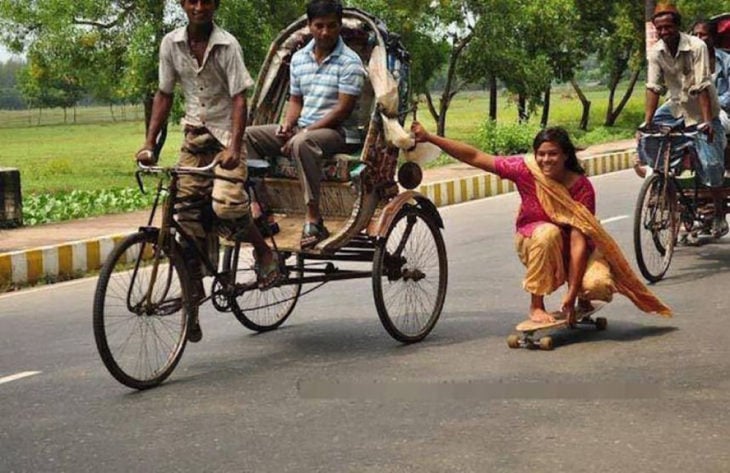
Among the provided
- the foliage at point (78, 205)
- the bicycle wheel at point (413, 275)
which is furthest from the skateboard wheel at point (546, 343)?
the foliage at point (78, 205)

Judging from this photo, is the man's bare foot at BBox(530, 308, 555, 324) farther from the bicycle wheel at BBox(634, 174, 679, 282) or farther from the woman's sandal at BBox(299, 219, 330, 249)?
the bicycle wheel at BBox(634, 174, 679, 282)

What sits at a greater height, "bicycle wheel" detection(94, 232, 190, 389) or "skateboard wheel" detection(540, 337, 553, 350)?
"bicycle wheel" detection(94, 232, 190, 389)

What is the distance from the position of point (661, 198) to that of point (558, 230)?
2.71 metres

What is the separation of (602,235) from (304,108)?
1.85 meters

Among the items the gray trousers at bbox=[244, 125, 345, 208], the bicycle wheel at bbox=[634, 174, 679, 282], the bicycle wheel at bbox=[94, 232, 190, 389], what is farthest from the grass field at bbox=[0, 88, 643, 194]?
the bicycle wheel at bbox=[94, 232, 190, 389]

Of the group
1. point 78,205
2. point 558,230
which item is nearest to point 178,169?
point 558,230

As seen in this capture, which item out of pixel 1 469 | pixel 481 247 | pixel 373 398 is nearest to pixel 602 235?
pixel 373 398

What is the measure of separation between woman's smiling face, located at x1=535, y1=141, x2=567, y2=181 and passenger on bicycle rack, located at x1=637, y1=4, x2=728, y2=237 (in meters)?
2.75

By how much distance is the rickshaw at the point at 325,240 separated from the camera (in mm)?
6320

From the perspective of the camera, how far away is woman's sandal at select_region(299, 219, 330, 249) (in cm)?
709

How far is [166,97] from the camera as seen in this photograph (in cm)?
Answer: 671

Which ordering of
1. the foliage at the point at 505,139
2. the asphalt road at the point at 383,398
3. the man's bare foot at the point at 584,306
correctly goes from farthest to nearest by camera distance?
the foliage at the point at 505,139
the man's bare foot at the point at 584,306
the asphalt road at the point at 383,398

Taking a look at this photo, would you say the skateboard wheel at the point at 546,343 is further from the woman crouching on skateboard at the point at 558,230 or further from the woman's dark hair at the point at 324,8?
the woman's dark hair at the point at 324,8

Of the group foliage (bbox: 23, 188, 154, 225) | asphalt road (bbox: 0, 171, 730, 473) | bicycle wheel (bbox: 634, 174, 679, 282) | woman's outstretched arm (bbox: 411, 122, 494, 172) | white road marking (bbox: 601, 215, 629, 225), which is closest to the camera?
asphalt road (bbox: 0, 171, 730, 473)
